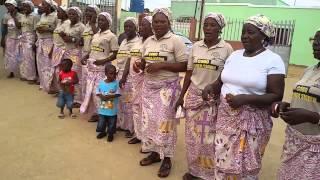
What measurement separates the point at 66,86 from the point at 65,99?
0.23 metres

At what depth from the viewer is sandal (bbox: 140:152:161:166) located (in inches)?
181

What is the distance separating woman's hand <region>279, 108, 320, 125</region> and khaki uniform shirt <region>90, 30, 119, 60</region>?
359 cm

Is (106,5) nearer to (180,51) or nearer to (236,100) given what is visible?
(180,51)

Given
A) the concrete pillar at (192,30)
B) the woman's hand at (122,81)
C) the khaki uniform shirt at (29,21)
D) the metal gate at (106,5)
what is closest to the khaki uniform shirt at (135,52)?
the woman's hand at (122,81)

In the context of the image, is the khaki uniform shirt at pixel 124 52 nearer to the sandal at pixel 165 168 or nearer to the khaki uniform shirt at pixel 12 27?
the sandal at pixel 165 168

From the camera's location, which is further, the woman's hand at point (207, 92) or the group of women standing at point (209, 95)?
the woman's hand at point (207, 92)

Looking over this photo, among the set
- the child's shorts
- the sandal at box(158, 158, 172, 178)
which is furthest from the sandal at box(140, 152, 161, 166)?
the child's shorts

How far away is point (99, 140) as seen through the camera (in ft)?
17.8

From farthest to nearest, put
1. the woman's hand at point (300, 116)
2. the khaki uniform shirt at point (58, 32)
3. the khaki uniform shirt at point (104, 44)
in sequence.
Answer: the khaki uniform shirt at point (58, 32) < the khaki uniform shirt at point (104, 44) < the woman's hand at point (300, 116)

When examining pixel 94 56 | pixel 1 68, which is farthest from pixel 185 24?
Result: pixel 94 56

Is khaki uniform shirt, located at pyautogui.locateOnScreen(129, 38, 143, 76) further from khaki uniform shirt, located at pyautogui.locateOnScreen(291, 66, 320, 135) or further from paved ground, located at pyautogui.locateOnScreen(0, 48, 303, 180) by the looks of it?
khaki uniform shirt, located at pyautogui.locateOnScreen(291, 66, 320, 135)

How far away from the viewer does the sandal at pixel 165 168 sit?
432cm

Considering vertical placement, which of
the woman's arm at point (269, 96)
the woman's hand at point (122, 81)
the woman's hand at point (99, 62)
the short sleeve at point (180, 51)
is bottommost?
the woman's hand at point (122, 81)

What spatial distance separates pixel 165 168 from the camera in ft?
14.4
